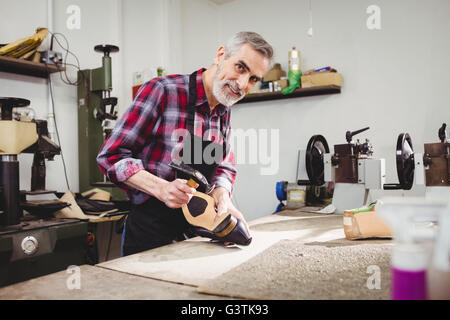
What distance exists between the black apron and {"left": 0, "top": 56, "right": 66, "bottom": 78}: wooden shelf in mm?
1495

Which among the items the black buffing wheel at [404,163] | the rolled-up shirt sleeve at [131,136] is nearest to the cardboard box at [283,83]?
the black buffing wheel at [404,163]

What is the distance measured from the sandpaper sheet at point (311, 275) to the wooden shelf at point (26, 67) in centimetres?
217

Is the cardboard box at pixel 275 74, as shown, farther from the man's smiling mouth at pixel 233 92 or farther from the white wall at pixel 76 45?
the man's smiling mouth at pixel 233 92

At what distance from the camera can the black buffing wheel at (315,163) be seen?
237cm

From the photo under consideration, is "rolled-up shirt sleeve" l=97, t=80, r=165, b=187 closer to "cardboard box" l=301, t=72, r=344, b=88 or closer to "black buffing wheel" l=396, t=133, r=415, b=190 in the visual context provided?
"black buffing wheel" l=396, t=133, r=415, b=190

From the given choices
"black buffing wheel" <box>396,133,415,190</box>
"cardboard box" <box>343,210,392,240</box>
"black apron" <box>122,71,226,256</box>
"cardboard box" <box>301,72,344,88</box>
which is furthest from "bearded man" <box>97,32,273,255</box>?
"cardboard box" <box>301,72,344,88</box>

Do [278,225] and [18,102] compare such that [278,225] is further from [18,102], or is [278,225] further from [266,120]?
[266,120]

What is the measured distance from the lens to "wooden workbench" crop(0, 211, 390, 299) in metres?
0.84

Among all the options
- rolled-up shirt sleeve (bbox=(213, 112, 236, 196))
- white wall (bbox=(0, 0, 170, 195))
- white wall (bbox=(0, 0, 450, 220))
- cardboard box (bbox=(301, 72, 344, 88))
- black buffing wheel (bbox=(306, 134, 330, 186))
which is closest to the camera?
rolled-up shirt sleeve (bbox=(213, 112, 236, 196))

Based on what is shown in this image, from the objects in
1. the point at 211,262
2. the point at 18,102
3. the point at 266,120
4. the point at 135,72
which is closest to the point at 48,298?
the point at 211,262

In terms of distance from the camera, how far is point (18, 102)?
6.20ft

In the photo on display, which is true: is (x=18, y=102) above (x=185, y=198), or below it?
above

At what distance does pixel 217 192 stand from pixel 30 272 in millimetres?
1136

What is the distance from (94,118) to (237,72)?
175cm
